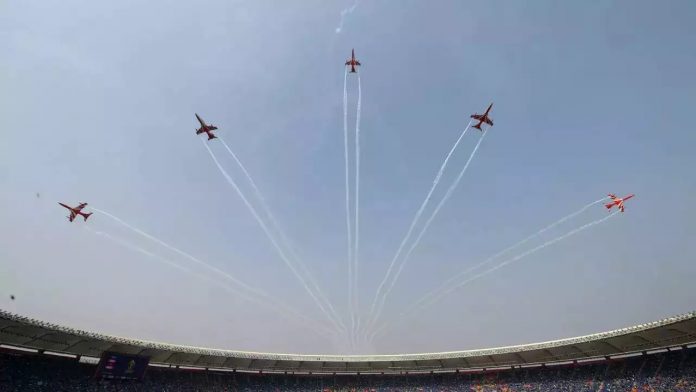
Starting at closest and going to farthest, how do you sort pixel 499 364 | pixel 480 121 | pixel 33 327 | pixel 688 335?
pixel 33 327, pixel 688 335, pixel 480 121, pixel 499 364

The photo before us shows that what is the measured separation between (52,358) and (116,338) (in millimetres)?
10458

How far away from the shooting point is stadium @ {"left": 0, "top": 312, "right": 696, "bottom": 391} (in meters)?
52.8

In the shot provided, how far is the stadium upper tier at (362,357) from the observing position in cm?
5016

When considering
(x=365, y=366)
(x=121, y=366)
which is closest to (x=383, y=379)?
(x=365, y=366)

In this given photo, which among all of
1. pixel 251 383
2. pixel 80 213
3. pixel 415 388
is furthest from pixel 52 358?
pixel 415 388

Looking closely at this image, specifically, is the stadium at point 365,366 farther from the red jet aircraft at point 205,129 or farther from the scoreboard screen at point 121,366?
the red jet aircraft at point 205,129

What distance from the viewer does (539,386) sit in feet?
226

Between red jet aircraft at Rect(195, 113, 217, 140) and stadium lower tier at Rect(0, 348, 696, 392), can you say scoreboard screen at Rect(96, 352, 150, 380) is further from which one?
red jet aircraft at Rect(195, 113, 217, 140)

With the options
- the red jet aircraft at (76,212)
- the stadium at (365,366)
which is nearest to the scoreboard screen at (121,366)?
the stadium at (365,366)

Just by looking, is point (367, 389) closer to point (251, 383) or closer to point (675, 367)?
point (251, 383)

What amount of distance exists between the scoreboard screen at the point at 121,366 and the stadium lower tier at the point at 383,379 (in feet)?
3.45

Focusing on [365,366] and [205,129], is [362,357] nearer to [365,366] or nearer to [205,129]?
[365,366]

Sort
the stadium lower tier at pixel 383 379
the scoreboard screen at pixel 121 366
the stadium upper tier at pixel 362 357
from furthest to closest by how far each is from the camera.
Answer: the scoreboard screen at pixel 121 366 → the stadium lower tier at pixel 383 379 → the stadium upper tier at pixel 362 357

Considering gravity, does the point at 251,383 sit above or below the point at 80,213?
below
